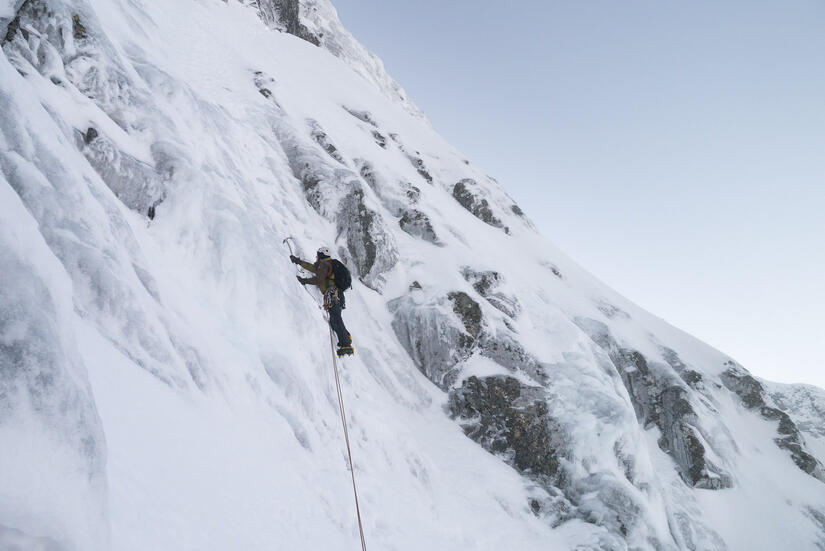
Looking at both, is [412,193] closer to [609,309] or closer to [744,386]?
[609,309]

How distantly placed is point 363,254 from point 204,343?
10.7 metres

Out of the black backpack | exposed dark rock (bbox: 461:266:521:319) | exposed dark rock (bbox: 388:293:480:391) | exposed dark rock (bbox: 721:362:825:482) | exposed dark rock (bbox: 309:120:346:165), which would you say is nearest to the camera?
the black backpack

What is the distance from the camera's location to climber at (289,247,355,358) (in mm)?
9938

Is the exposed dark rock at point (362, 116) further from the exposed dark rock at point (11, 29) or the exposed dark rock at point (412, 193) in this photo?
the exposed dark rock at point (11, 29)

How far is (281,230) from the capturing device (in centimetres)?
1223

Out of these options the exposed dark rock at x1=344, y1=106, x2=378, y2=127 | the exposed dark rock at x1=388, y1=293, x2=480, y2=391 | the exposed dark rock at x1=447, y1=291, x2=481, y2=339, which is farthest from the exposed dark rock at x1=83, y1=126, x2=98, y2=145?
the exposed dark rock at x1=344, y1=106, x2=378, y2=127

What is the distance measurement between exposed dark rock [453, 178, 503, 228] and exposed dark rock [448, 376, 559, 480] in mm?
19757

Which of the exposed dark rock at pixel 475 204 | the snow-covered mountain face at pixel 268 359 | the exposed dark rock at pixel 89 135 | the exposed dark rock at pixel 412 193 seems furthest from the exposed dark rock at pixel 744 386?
the exposed dark rock at pixel 89 135

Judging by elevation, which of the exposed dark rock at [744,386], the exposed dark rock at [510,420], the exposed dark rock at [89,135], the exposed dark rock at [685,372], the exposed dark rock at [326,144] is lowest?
the exposed dark rock at [510,420]

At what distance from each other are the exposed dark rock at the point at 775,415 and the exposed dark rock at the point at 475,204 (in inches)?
843

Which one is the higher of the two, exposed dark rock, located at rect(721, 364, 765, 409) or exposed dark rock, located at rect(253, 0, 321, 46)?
exposed dark rock, located at rect(253, 0, 321, 46)

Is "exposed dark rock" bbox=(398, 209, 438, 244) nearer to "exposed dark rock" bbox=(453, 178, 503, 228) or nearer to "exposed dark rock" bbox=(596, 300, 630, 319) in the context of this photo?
"exposed dark rock" bbox=(453, 178, 503, 228)

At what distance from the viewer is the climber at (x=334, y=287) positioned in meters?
9.94

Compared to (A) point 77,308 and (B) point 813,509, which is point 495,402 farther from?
(B) point 813,509
